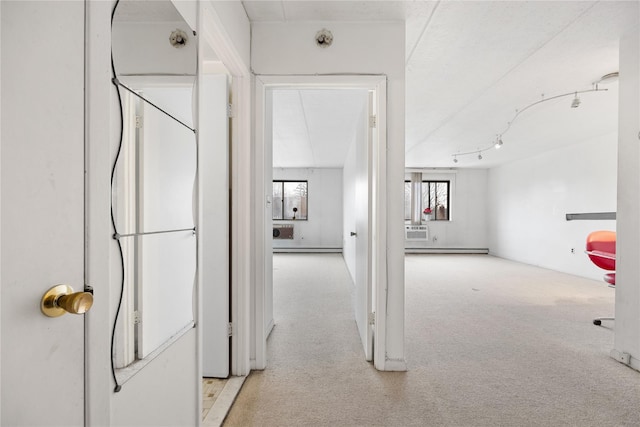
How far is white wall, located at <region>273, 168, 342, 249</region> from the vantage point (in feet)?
31.1

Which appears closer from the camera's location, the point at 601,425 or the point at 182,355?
the point at 182,355

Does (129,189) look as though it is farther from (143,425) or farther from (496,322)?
(496,322)

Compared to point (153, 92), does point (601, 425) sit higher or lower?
lower

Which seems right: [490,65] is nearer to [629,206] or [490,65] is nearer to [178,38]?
[629,206]

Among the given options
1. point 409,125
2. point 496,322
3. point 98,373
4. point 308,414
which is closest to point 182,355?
point 98,373

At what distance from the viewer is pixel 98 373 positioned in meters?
0.81

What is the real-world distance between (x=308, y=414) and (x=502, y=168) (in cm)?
862

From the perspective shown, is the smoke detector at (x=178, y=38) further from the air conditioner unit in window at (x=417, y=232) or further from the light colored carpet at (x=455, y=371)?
the air conditioner unit in window at (x=417, y=232)

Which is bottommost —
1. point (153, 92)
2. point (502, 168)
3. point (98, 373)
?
point (98, 373)

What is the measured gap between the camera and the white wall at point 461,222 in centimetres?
936

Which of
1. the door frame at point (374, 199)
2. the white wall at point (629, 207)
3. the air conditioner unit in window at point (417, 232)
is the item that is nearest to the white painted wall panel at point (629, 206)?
the white wall at point (629, 207)

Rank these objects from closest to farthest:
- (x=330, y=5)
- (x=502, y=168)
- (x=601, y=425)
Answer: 1. (x=601, y=425)
2. (x=330, y=5)
3. (x=502, y=168)

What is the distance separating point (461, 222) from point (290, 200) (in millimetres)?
5012

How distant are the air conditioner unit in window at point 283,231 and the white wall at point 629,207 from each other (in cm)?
758
